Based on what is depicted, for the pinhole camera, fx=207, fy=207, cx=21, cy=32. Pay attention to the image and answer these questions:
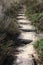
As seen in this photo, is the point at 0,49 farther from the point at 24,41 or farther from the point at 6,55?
the point at 24,41

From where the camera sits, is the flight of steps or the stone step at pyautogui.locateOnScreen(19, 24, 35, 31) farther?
the stone step at pyautogui.locateOnScreen(19, 24, 35, 31)

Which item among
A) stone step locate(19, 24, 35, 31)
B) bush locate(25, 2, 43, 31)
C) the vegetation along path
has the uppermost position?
bush locate(25, 2, 43, 31)

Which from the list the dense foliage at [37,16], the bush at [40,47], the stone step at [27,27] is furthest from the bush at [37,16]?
the bush at [40,47]

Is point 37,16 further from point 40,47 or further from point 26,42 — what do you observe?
point 40,47

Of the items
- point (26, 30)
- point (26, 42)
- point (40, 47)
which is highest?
point (40, 47)

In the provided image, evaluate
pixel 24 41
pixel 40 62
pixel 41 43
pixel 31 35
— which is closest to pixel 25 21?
pixel 31 35

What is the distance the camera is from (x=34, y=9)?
9.62m

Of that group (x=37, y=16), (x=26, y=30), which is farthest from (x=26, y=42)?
(x=37, y=16)

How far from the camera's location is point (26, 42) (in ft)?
21.3

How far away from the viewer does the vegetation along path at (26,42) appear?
5095mm

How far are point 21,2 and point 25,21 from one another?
4.77 meters

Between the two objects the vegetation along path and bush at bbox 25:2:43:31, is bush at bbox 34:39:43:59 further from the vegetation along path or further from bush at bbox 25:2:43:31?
bush at bbox 25:2:43:31

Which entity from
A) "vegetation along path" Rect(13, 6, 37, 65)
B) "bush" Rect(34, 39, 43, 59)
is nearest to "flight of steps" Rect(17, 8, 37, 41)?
"vegetation along path" Rect(13, 6, 37, 65)

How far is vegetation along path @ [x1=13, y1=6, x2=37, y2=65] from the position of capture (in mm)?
5095
